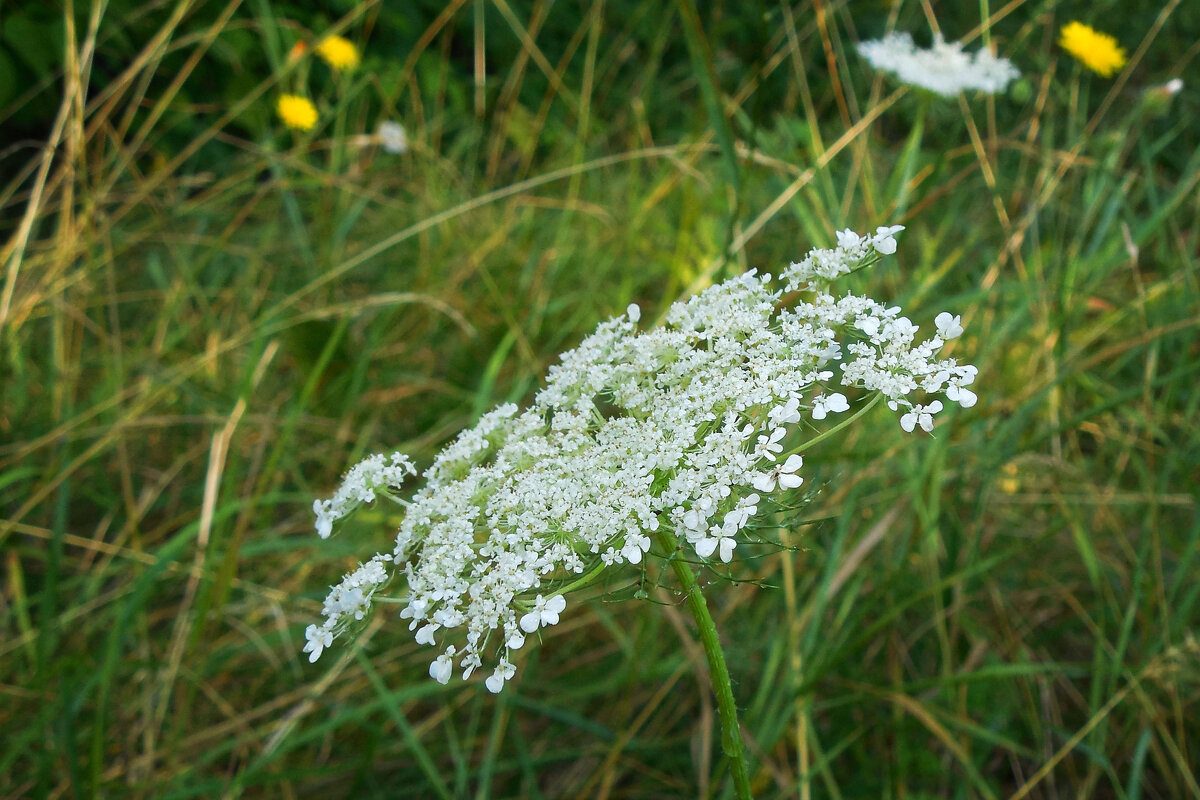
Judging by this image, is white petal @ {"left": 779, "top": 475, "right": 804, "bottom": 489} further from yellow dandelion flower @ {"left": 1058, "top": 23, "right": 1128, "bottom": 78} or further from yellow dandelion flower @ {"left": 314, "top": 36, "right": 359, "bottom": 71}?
yellow dandelion flower @ {"left": 314, "top": 36, "right": 359, "bottom": 71}

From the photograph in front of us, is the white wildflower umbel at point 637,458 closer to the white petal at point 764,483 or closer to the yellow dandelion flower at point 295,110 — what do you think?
the white petal at point 764,483

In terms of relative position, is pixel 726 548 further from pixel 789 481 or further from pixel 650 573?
pixel 650 573

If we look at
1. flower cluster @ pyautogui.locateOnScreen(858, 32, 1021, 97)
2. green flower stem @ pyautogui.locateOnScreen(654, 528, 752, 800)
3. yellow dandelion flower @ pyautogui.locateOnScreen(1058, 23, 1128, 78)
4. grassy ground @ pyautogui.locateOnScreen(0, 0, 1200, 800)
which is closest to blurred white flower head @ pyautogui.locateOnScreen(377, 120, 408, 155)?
grassy ground @ pyautogui.locateOnScreen(0, 0, 1200, 800)

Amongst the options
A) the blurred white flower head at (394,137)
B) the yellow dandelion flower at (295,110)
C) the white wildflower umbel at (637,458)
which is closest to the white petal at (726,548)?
the white wildflower umbel at (637,458)

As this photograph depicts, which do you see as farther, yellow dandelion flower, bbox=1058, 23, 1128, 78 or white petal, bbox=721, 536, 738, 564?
yellow dandelion flower, bbox=1058, 23, 1128, 78

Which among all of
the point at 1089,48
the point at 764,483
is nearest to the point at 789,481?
the point at 764,483

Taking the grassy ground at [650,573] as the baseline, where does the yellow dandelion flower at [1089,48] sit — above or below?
above

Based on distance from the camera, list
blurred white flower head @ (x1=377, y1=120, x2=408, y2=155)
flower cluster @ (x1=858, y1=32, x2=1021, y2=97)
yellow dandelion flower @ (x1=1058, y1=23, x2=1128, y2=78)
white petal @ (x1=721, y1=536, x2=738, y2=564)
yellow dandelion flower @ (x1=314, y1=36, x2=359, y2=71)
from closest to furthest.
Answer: white petal @ (x1=721, y1=536, x2=738, y2=564)
flower cluster @ (x1=858, y1=32, x2=1021, y2=97)
yellow dandelion flower @ (x1=1058, y1=23, x2=1128, y2=78)
blurred white flower head @ (x1=377, y1=120, x2=408, y2=155)
yellow dandelion flower @ (x1=314, y1=36, x2=359, y2=71)
